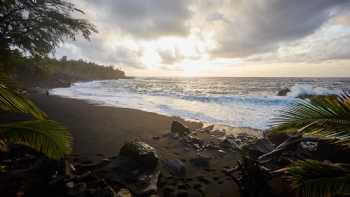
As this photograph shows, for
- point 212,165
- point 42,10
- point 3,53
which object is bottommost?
point 212,165

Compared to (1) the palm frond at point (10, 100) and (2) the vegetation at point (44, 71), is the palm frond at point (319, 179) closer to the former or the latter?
(1) the palm frond at point (10, 100)

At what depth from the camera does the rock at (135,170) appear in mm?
4672

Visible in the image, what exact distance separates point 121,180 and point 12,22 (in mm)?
9273

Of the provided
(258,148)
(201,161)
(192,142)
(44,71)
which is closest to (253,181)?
(201,161)

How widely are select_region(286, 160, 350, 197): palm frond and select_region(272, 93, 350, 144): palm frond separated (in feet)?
1.18

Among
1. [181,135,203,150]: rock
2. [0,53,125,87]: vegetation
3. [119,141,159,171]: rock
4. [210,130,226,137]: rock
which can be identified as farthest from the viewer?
[0,53,125,87]: vegetation

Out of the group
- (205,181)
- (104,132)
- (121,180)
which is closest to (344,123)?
(205,181)

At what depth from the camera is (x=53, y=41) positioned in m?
11.2

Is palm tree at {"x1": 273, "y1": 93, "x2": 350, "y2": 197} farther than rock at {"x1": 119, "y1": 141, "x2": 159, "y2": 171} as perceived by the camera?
No

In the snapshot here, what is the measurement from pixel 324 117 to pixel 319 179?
2.22 feet

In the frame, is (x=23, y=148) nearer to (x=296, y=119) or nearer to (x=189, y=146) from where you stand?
(x=189, y=146)

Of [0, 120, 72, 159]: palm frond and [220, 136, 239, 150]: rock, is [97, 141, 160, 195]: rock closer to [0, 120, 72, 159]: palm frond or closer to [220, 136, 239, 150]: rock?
[0, 120, 72, 159]: palm frond

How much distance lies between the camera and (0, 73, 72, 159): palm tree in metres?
2.19

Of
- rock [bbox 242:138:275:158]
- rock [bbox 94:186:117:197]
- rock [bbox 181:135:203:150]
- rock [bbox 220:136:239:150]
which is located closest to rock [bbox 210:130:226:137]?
rock [bbox 220:136:239:150]
